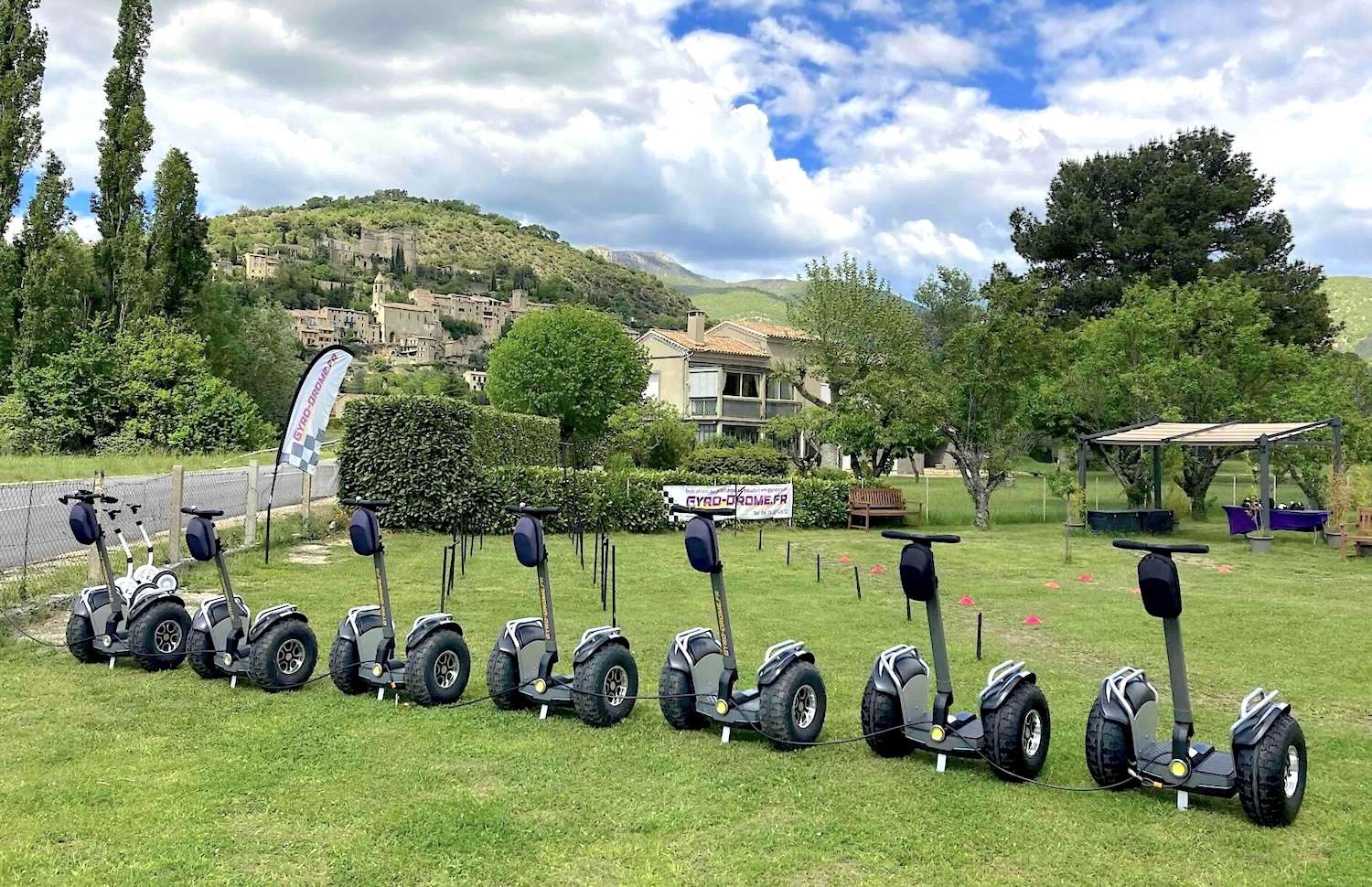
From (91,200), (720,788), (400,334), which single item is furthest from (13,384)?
(400,334)

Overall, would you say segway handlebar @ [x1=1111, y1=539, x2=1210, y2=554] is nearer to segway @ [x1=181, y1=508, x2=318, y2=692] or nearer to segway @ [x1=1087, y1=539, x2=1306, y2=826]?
segway @ [x1=1087, y1=539, x2=1306, y2=826]

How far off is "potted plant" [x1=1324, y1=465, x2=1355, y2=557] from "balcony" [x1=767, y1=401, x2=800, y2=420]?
28.3 metres

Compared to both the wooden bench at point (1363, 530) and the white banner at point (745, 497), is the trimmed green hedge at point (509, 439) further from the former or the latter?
the wooden bench at point (1363, 530)

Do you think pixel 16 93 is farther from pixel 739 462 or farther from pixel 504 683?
A: pixel 504 683

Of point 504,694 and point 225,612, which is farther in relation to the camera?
point 225,612

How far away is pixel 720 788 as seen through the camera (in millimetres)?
5023

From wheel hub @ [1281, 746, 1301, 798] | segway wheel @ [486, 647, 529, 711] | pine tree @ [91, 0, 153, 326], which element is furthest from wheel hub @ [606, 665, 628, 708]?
pine tree @ [91, 0, 153, 326]

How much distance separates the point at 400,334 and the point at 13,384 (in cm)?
12915

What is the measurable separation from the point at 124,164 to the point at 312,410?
24.8 meters

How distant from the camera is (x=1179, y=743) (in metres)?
4.76

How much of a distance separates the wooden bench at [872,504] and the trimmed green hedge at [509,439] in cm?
815

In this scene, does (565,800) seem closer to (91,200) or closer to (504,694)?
(504,694)

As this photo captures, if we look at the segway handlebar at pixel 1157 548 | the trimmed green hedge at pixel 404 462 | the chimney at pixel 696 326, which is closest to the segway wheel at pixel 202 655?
the segway handlebar at pixel 1157 548

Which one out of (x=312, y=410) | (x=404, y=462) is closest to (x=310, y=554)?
(x=312, y=410)
